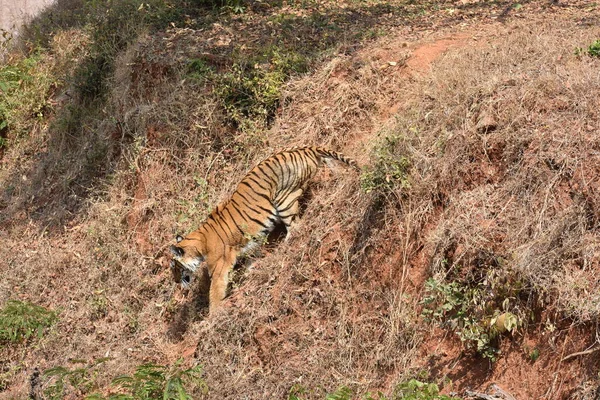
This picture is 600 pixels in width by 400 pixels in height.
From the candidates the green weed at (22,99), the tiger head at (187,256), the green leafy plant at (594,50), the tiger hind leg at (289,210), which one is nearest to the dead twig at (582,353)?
the tiger hind leg at (289,210)

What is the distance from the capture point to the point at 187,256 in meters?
8.58

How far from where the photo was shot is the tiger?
855cm

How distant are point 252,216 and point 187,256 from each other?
0.80m

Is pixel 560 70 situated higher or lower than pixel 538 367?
higher

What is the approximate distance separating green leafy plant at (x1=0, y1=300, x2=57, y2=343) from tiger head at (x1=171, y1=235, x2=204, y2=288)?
1702 millimetres

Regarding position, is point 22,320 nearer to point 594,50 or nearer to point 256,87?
point 256,87

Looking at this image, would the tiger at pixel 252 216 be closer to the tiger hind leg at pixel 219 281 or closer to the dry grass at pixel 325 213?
the tiger hind leg at pixel 219 281

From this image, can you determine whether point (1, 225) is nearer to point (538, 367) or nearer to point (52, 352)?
point (52, 352)

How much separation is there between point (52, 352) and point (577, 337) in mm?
5787

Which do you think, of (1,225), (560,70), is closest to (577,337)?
(560,70)

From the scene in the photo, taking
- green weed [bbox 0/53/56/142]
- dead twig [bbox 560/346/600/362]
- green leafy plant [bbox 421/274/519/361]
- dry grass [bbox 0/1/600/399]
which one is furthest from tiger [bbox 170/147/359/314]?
green weed [bbox 0/53/56/142]

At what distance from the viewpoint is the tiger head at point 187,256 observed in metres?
8.55

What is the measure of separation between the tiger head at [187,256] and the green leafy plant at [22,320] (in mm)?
1702

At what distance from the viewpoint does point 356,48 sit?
1042 centimetres
